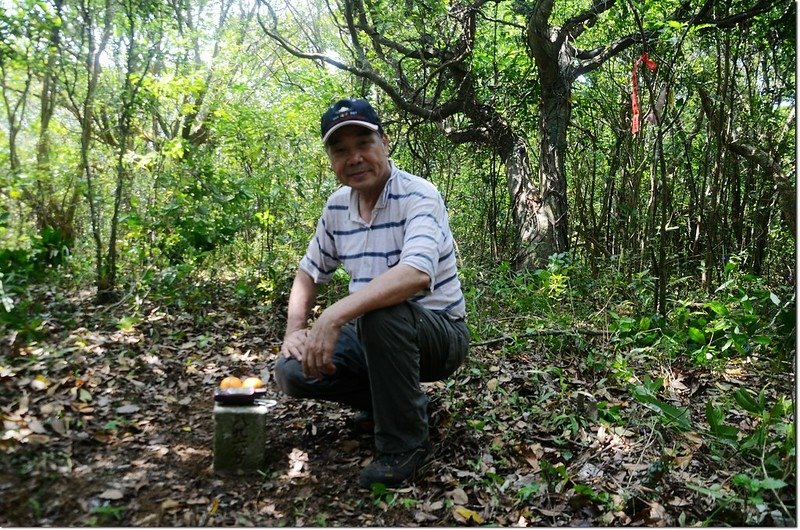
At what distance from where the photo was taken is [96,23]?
3.82 metres

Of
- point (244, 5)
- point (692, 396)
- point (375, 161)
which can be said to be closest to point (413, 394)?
point (375, 161)

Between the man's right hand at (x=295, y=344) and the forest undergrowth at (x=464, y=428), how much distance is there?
1.48 feet

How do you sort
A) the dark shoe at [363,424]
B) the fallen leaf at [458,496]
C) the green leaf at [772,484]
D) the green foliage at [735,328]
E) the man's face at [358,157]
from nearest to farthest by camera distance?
1. the green leaf at [772,484]
2. the fallen leaf at [458,496]
3. the man's face at [358,157]
4. the dark shoe at [363,424]
5. the green foliage at [735,328]

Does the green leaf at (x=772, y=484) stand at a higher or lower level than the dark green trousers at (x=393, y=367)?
lower

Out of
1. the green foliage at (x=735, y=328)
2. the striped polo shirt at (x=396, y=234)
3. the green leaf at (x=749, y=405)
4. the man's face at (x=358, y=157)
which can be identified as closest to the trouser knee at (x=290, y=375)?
the striped polo shirt at (x=396, y=234)

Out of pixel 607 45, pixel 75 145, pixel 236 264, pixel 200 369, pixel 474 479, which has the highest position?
pixel 607 45

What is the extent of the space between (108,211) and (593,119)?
15.7ft

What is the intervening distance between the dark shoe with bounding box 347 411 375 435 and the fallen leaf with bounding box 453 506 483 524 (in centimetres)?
74

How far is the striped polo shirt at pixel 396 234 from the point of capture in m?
2.39

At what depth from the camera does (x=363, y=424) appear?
2.73 meters

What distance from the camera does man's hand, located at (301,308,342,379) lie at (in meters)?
2.16

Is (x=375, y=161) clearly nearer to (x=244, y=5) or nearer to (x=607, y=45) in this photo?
(x=607, y=45)

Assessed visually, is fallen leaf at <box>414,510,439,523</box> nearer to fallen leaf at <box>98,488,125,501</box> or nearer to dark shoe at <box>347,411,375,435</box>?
dark shoe at <box>347,411,375,435</box>

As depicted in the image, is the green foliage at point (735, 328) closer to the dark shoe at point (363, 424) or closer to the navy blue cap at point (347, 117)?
the dark shoe at point (363, 424)
